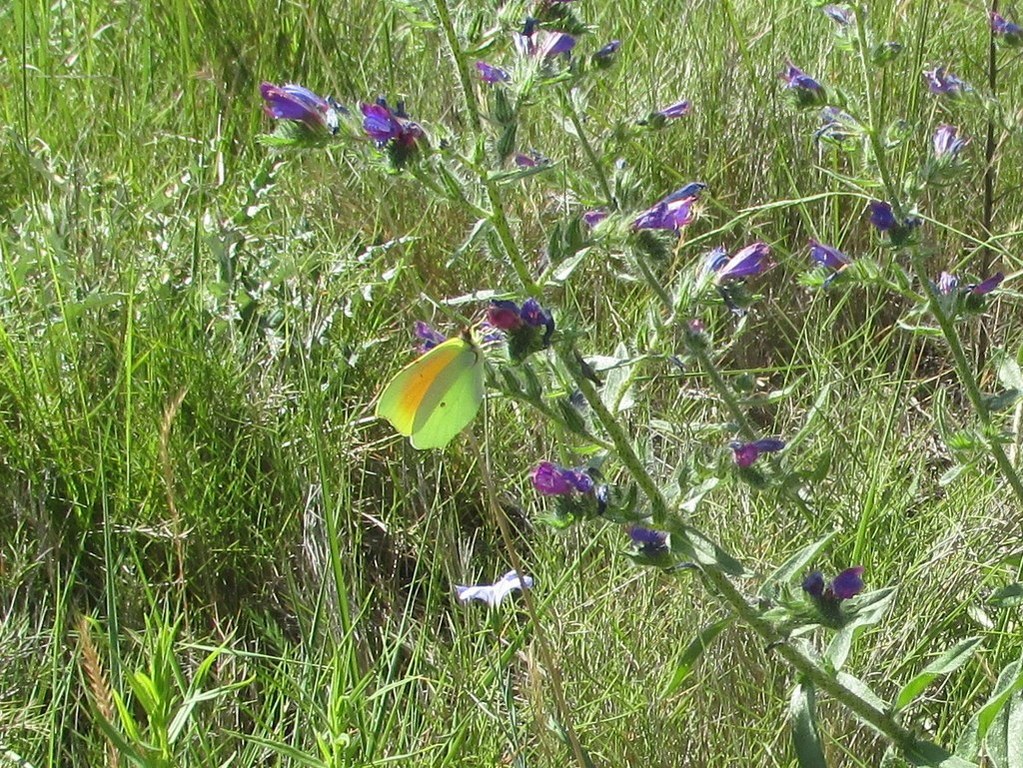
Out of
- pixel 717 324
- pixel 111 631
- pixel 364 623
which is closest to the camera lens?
pixel 111 631

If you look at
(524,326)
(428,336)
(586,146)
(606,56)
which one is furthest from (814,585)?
(606,56)

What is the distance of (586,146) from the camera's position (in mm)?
2109

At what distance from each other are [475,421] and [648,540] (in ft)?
3.34

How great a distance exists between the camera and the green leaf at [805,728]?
1507 millimetres

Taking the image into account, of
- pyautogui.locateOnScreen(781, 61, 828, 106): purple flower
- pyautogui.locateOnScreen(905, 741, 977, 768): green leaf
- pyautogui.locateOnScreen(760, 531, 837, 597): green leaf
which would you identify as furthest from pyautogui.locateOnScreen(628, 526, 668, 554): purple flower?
pyautogui.locateOnScreen(781, 61, 828, 106): purple flower

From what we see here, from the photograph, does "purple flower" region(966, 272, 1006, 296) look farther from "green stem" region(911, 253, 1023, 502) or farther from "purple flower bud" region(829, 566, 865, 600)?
"purple flower bud" region(829, 566, 865, 600)

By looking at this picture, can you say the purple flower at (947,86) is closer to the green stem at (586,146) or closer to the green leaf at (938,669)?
the green stem at (586,146)

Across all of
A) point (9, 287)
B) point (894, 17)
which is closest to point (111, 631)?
point (9, 287)

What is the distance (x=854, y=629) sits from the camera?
158 cm

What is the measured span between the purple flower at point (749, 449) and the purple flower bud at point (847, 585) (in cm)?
25

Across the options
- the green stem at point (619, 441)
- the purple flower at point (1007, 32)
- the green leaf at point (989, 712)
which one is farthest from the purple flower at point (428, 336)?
the purple flower at point (1007, 32)

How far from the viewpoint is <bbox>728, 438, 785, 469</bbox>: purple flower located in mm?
1744

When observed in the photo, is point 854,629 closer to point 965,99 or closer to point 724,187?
point 965,99

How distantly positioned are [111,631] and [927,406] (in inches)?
75.0
